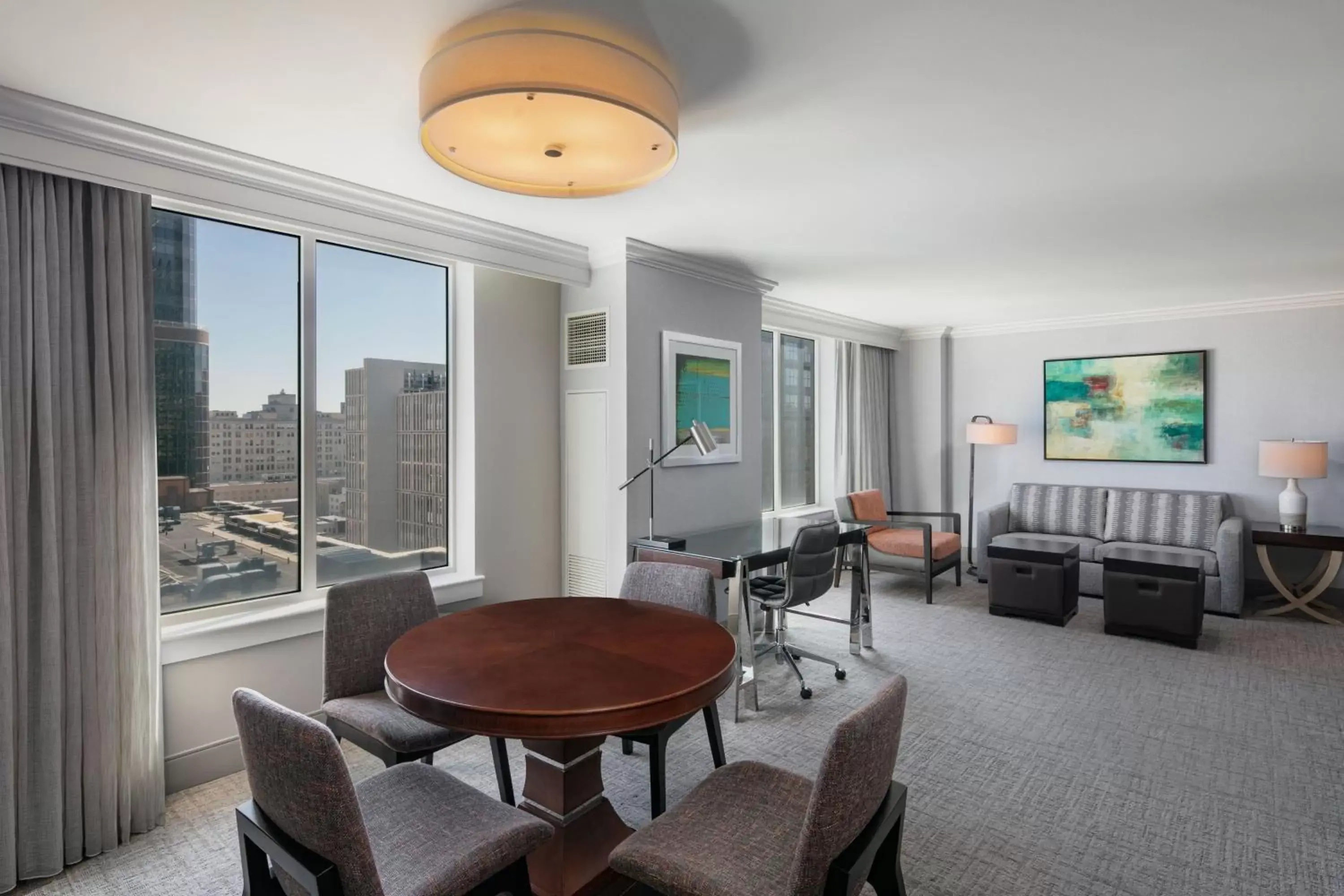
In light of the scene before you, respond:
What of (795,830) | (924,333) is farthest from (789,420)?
(795,830)

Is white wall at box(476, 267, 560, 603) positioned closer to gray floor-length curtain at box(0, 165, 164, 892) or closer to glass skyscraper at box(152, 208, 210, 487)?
glass skyscraper at box(152, 208, 210, 487)

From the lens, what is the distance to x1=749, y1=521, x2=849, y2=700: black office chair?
141 inches

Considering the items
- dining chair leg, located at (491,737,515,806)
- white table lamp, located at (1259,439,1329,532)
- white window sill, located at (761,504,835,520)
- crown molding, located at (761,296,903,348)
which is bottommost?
dining chair leg, located at (491,737,515,806)

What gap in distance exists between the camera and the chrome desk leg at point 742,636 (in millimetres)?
3393

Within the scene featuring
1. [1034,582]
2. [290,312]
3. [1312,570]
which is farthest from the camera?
[1312,570]

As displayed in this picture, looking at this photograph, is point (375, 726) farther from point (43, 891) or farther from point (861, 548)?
point (861, 548)

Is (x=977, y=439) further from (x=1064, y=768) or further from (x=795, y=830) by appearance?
(x=795, y=830)

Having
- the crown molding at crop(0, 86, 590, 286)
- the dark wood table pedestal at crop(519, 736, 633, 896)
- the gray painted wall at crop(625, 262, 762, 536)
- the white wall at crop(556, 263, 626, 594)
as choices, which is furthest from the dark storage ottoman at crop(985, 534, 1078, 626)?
the crown molding at crop(0, 86, 590, 286)

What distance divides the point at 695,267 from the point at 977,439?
369 cm

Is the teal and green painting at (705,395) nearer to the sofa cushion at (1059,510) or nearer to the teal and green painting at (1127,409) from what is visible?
the sofa cushion at (1059,510)

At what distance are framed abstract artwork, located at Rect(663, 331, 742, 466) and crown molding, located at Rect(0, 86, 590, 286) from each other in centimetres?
122

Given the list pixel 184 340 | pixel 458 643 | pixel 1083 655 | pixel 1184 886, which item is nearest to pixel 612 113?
pixel 458 643

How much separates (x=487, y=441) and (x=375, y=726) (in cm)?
190

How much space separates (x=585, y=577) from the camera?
4.11 metres
